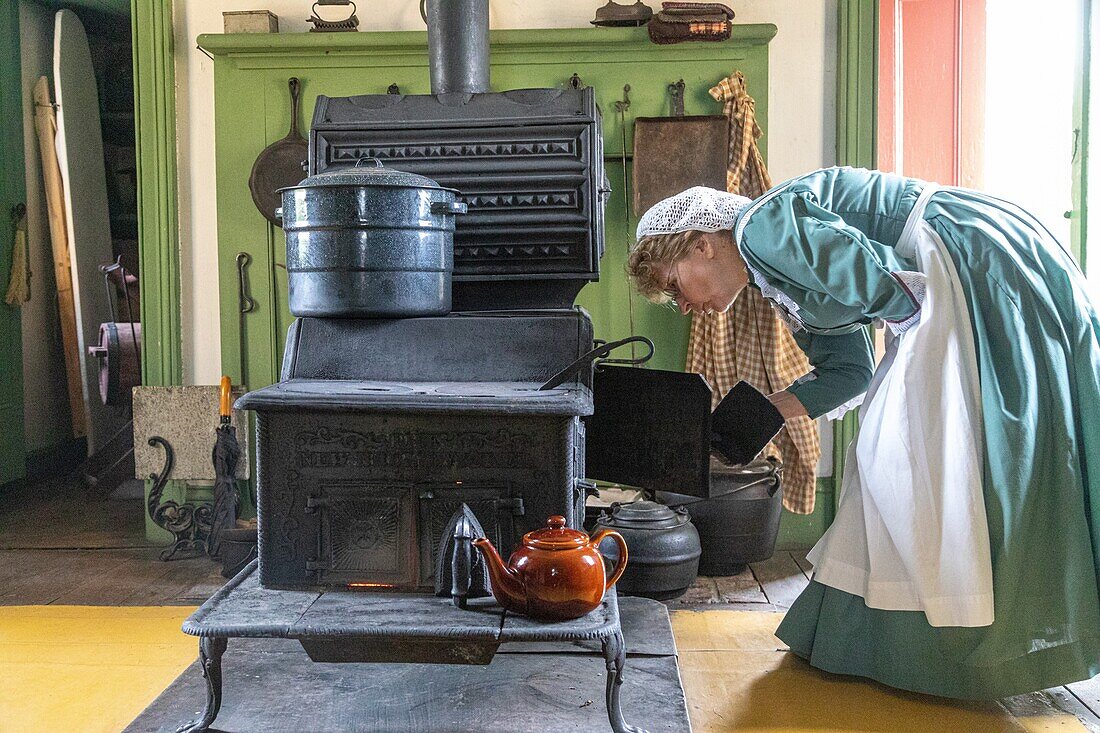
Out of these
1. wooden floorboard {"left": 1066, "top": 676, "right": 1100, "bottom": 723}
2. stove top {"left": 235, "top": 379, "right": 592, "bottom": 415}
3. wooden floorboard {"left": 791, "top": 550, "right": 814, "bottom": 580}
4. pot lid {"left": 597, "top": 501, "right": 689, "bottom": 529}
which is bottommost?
wooden floorboard {"left": 791, "top": 550, "right": 814, "bottom": 580}

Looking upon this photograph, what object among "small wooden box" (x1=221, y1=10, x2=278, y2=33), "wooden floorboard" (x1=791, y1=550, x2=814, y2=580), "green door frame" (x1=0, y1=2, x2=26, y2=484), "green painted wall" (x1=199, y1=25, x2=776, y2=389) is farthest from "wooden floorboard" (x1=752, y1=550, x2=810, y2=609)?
"green door frame" (x1=0, y1=2, x2=26, y2=484)

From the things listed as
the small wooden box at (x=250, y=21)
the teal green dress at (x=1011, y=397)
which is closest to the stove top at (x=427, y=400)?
the teal green dress at (x=1011, y=397)

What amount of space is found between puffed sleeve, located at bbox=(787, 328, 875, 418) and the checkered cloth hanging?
1046 millimetres

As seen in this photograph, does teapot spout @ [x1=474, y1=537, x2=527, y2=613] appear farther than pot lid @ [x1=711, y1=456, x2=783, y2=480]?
No

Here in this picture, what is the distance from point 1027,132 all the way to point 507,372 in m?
2.33

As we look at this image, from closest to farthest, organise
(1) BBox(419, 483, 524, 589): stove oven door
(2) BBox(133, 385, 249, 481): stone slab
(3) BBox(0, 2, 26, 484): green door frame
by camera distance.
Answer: (1) BBox(419, 483, 524, 589): stove oven door, (2) BBox(133, 385, 249, 481): stone slab, (3) BBox(0, 2, 26, 484): green door frame

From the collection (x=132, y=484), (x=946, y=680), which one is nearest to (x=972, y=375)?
(x=946, y=680)

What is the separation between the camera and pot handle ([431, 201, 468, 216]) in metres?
2.40

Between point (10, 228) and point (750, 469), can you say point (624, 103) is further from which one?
point (10, 228)

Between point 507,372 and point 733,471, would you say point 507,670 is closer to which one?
point 507,372

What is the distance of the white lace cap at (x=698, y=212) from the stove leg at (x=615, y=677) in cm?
94

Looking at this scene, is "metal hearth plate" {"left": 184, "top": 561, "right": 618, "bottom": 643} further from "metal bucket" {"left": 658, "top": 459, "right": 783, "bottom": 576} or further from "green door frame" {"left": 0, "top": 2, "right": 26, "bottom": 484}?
"green door frame" {"left": 0, "top": 2, "right": 26, "bottom": 484}

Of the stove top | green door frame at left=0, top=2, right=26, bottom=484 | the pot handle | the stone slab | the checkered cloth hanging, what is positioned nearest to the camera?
the stove top

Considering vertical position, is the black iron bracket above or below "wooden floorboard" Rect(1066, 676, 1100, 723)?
above
